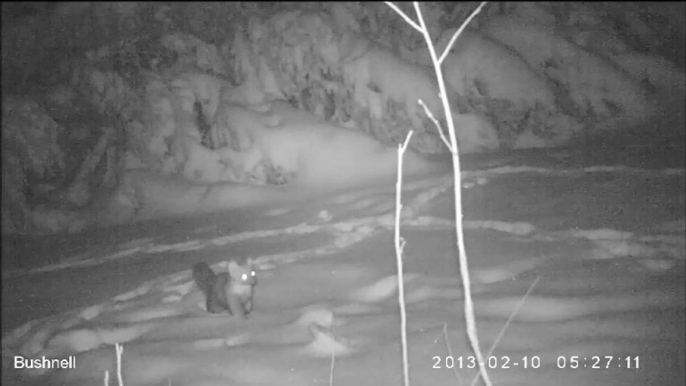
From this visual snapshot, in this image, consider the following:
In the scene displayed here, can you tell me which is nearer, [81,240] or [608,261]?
[608,261]

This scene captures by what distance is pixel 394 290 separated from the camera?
11.1 feet

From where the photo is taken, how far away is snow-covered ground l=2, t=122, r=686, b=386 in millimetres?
2488

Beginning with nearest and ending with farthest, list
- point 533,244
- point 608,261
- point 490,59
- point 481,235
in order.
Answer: point 608,261 → point 533,244 → point 481,235 → point 490,59

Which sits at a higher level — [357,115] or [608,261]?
[357,115]

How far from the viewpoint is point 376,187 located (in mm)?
6074

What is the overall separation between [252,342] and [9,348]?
1.49 metres

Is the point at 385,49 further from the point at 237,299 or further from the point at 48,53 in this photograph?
the point at 237,299

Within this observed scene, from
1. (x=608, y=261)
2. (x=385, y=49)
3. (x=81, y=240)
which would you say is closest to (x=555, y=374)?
(x=608, y=261)

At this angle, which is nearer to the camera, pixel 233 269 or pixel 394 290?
pixel 233 269

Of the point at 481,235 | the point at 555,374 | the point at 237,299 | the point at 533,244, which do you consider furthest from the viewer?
the point at 481,235

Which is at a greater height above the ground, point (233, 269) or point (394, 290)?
point (233, 269)

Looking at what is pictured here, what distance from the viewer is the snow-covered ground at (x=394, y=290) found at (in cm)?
249

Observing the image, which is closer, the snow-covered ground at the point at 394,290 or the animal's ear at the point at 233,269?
the snow-covered ground at the point at 394,290

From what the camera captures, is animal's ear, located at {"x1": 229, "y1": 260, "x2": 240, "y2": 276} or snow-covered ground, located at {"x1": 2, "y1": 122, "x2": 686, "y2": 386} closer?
snow-covered ground, located at {"x1": 2, "y1": 122, "x2": 686, "y2": 386}
